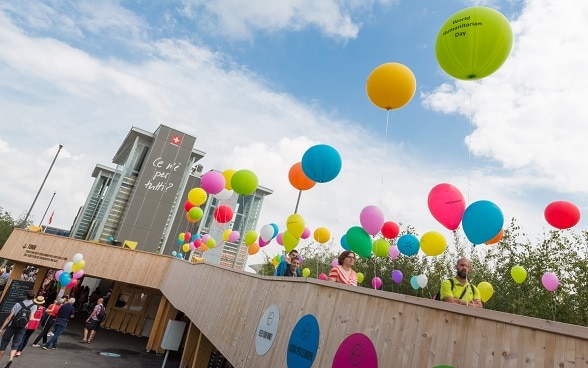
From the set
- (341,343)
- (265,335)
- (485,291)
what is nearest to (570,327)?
(341,343)

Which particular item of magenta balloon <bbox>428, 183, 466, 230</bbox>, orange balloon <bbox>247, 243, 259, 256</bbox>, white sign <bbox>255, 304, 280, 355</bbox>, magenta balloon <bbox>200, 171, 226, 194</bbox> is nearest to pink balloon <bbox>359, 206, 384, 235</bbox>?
magenta balloon <bbox>428, 183, 466, 230</bbox>

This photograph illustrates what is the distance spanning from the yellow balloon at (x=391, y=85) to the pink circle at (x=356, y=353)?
3627mm

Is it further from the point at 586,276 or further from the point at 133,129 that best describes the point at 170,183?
the point at 586,276

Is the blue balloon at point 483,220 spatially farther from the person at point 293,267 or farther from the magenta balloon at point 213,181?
the magenta balloon at point 213,181

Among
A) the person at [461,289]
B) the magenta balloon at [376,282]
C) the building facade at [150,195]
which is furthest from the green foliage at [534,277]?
the building facade at [150,195]

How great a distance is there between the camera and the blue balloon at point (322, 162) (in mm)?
5645

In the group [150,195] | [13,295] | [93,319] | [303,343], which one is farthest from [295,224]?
[150,195]

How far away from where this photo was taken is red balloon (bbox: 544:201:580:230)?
7008mm

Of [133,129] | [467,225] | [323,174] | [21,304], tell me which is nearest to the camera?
[467,225]

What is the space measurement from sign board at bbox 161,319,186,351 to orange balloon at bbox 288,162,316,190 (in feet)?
25.5

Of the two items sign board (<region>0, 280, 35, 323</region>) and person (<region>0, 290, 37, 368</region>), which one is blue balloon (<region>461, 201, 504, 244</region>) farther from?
sign board (<region>0, 280, 35, 323</region>)

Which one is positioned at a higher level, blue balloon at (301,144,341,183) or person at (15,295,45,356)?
blue balloon at (301,144,341,183)

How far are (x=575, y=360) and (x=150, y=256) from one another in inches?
694

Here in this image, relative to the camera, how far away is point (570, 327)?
1900mm
